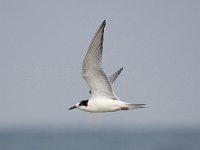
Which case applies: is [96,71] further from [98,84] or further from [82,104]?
[82,104]

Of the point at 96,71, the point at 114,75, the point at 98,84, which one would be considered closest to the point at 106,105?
the point at 98,84

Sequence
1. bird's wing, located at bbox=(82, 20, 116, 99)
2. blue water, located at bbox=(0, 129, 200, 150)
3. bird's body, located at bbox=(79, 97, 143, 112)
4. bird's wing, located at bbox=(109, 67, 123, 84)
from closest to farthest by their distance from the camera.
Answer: bird's wing, located at bbox=(82, 20, 116, 99) < bird's body, located at bbox=(79, 97, 143, 112) < bird's wing, located at bbox=(109, 67, 123, 84) < blue water, located at bbox=(0, 129, 200, 150)

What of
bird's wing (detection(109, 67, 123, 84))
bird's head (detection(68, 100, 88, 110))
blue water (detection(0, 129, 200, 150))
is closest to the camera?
bird's head (detection(68, 100, 88, 110))

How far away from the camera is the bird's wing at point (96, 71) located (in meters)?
17.7

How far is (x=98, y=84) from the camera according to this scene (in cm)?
1855

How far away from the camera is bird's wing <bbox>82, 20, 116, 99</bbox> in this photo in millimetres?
17719

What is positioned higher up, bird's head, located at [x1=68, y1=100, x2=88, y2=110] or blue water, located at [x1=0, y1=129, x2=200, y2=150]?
blue water, located at [x1=0, y1=129, x2=200, y2=150]

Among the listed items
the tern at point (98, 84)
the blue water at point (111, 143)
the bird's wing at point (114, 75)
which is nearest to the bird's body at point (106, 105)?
the tern at point (98, 84)

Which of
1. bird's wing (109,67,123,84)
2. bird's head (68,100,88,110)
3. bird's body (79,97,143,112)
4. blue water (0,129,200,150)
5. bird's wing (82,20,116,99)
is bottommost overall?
bird's body (79,97,143,112)

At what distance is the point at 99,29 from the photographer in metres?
17.7

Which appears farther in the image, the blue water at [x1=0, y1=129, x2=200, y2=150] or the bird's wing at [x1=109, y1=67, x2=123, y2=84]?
the blue water at [x1=0, y1=129, x2=200, y2=150]

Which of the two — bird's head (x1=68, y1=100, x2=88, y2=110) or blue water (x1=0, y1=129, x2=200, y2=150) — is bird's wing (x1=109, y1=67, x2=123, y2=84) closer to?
bird's head (x1=68, y1=100, x2=88, y2=110)

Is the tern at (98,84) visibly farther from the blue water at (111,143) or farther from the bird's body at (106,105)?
the blue water at (111,143)

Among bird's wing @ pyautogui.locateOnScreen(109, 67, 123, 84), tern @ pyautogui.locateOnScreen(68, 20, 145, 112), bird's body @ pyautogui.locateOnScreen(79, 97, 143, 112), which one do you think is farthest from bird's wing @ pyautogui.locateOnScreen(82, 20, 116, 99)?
bird's wing @ pyautogui.locateOnScreen(109, 67, 123, 84)
